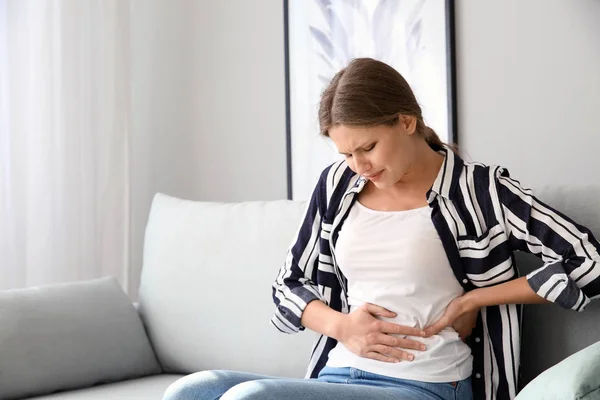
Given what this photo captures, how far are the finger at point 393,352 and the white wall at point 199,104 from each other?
1353mm

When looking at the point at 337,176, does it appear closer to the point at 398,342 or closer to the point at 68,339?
the point at 398,342

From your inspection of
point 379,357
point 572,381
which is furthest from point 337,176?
point 572,381

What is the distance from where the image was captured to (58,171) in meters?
2.89

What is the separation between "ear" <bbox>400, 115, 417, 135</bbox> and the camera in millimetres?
1765

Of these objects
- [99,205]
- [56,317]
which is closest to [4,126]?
[99,205]

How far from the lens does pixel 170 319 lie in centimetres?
245

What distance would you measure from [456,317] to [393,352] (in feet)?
0.47

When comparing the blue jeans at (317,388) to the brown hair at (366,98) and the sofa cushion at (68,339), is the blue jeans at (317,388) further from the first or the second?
the sofa cushion at (68,339)

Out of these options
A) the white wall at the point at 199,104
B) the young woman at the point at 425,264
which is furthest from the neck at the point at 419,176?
the white wall at the point at 199,104

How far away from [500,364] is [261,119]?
151 centimetres

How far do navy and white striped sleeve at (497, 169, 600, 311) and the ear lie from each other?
0.74ft

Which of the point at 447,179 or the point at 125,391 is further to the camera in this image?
the point at 125,391

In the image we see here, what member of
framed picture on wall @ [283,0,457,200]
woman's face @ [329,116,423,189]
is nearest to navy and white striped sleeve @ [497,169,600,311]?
woman's face @ [329,116,423,189]

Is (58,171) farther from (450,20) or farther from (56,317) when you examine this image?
(450,20)
